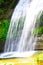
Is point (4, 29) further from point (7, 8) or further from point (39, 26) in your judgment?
point (39, 26)

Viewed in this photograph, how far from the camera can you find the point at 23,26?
3465 millimetres

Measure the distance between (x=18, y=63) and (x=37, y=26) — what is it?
52 centimetres

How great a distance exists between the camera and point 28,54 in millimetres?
3281

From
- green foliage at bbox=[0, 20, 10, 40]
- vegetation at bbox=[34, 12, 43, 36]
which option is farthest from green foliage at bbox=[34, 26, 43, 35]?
green foliage at bbox=[0, 20, 10, 40]

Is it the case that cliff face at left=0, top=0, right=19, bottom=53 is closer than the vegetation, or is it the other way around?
the vegetation

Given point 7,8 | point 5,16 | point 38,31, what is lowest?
point 38,31

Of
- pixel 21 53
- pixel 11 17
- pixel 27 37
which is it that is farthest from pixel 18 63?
pixel 11 17

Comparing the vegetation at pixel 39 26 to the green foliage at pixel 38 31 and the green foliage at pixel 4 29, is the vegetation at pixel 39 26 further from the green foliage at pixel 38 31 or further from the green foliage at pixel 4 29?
the green foliage at pixel 4 29

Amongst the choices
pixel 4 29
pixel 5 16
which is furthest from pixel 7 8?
pixel 4 29

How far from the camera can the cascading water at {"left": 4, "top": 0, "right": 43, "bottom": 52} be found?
339 centimetres

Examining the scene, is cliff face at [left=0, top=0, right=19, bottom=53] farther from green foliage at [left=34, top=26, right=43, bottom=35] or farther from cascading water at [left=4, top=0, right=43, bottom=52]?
green foliage at [left=34, top=26, right=43, bottom=35]

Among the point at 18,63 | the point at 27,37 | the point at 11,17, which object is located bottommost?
the point at 18,63

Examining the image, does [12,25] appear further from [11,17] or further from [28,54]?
[28,54]

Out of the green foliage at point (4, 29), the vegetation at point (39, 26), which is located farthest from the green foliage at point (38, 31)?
the green foliage at point (4, 29)
